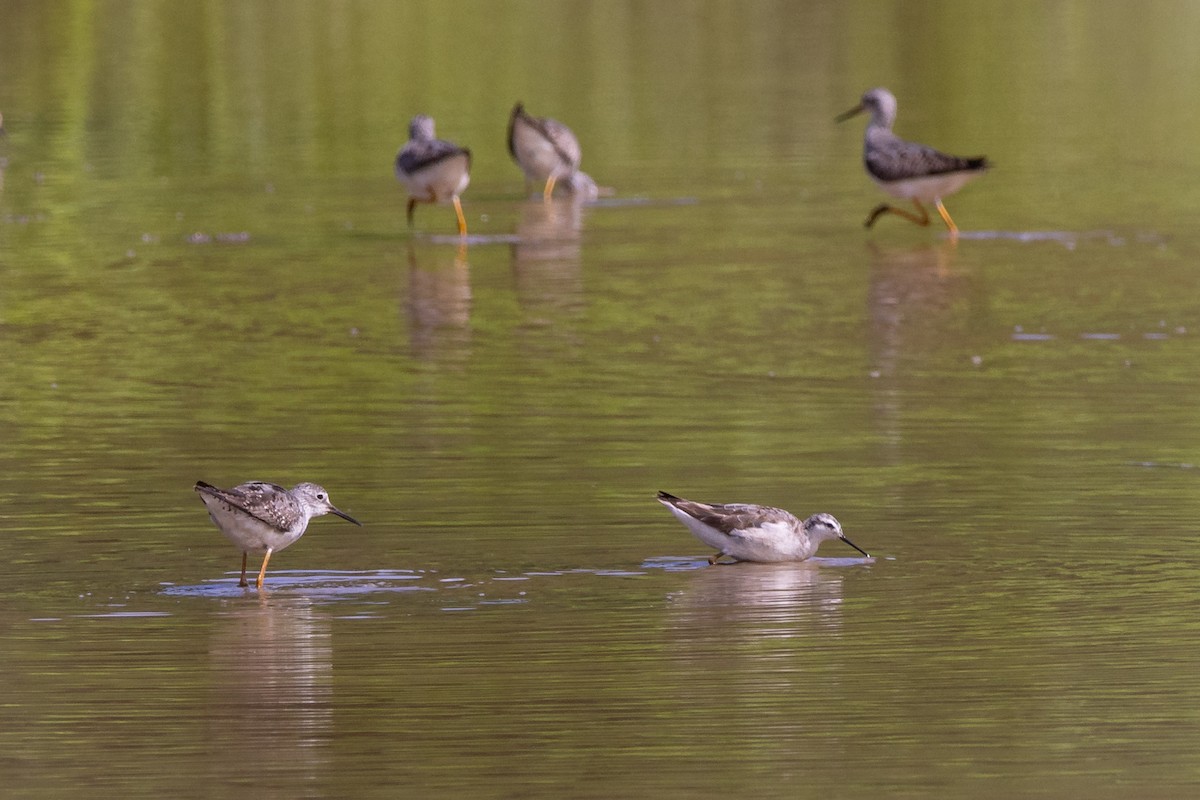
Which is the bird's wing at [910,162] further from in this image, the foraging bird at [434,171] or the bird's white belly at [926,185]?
the foraging bird at [434,171]

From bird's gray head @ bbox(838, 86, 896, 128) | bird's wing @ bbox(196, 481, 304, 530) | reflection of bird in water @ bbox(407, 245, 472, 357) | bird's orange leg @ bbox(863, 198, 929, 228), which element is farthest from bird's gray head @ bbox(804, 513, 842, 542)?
bird's gray head @ bbox(838, 86, 896, 128)

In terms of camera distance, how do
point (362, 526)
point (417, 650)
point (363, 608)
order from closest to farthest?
1. point (417, 650)
2. point (363, 608)
3. point (362, 526)

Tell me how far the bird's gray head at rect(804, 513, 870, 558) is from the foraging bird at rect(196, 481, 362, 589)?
6.79 ft

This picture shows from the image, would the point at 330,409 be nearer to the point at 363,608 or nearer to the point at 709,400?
the point at 709,400

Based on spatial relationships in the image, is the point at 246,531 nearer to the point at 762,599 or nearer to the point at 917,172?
the point at 762,599

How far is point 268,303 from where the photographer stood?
18.5 metres

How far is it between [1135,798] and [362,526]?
4.78 metres

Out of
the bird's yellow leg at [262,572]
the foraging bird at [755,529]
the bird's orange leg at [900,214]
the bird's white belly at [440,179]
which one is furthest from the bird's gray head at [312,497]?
the bird's orange leg at [900,214]

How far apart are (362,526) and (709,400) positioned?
150 inches

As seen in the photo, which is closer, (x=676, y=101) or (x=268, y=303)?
(x=268, y=303)

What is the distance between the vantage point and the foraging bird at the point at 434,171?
862 inches

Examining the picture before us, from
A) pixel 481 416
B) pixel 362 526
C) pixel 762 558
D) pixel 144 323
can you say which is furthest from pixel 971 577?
pixel 144 323

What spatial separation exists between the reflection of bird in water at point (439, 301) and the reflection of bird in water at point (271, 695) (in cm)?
688

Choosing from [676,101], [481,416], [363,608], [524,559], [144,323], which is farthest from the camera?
[676,101]
